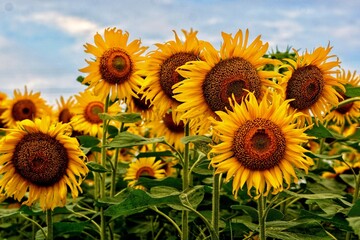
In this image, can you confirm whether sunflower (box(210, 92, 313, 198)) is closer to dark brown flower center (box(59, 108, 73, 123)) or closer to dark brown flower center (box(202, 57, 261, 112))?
dark brown flower center (box(202, 57, 261, 112))

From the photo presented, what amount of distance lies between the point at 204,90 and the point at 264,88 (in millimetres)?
254

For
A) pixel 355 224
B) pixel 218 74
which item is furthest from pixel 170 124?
pixel 355 224

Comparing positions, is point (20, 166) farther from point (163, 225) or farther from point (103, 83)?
point (163, 225)

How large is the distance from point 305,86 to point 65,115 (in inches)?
107

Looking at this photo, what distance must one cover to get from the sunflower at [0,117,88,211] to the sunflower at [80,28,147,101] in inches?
22.6

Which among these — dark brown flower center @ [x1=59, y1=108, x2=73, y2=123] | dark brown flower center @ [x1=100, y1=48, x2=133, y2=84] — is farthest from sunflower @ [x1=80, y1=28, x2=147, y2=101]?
dark brown flower center @ [x1=59, y1=108, x2=73, y2=123]

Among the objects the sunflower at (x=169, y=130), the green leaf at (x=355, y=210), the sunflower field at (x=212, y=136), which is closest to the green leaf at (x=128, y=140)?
the sunflower field at (x=212, y=136)

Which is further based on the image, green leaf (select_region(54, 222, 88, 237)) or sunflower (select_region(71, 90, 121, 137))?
sunflower (select_region(71, 90, 121, 137))

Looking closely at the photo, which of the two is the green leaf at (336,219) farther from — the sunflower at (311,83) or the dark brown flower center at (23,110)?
the dark brown flower center at (23,110)

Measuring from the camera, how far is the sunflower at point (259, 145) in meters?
2.50

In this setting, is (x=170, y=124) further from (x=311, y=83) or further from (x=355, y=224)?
(x=355, y=224)

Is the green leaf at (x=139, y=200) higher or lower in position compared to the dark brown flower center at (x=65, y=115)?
lower

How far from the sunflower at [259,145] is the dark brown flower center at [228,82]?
15cm

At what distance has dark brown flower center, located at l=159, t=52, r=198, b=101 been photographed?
305 cm
